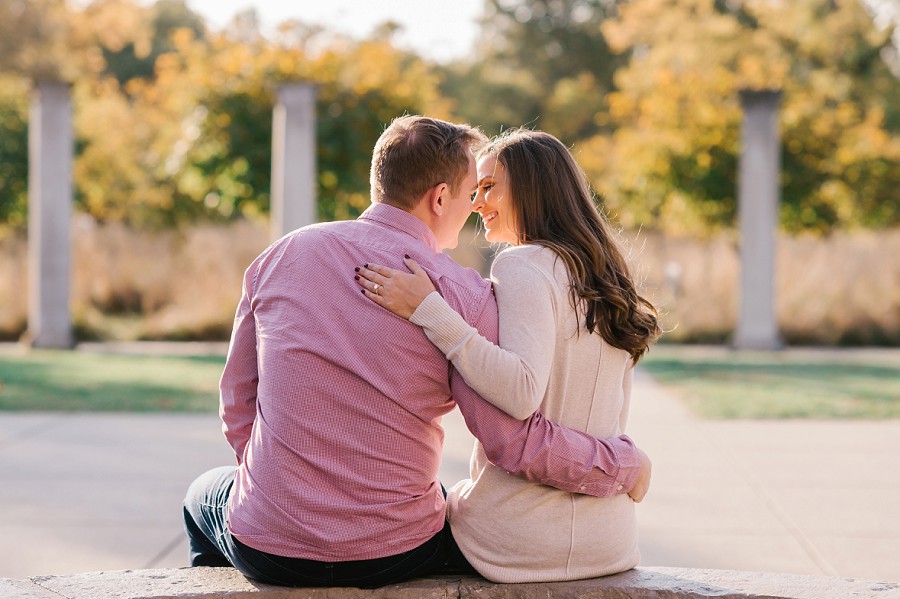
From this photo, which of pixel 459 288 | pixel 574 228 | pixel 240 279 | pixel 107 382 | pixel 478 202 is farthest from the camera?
pixel 240 279

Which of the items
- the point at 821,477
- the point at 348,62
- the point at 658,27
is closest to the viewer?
the point at 821,477

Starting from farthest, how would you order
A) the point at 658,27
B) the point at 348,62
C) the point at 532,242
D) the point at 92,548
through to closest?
the point at 658,27 < the point at 348,62 < the point at 92,548 < the point at 532,242

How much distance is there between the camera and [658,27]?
24906 mm

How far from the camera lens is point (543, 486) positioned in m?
2.47

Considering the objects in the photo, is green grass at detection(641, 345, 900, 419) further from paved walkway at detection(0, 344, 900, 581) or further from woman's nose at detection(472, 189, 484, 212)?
woman's nose at detection(472, 189, 484, 212)

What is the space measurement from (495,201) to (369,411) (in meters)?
0.63

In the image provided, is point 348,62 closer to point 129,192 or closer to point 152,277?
point 152,277

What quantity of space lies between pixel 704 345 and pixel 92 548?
11053 millimetres

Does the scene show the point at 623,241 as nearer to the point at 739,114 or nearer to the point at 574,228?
the point at 574,228

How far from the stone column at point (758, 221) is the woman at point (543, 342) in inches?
416

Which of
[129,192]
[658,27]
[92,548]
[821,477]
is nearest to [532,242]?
[92,548]

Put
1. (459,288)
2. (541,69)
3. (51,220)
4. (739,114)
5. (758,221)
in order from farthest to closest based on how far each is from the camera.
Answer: (541,69) < (739,114) < (758,221) < (51,220) < (459,288)

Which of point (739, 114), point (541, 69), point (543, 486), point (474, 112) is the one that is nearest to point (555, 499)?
point (543, 486)

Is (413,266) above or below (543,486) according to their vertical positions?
above
